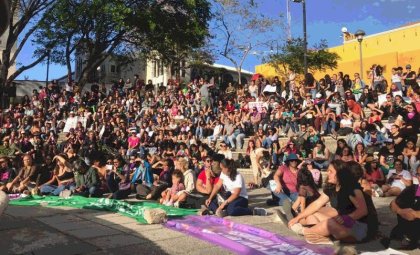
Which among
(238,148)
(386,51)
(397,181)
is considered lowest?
(397,181)

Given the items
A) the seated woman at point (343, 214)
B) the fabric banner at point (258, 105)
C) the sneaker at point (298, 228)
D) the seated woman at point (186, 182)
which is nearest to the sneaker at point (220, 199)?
the seated woman at point (186, 182)

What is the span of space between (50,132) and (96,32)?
26.5 feet

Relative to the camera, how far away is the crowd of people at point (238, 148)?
6.49m

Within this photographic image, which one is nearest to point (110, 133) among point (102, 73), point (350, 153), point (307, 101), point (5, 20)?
point (307, 101)

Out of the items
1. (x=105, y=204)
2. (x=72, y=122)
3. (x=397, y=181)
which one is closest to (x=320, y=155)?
(x=397, y=181)

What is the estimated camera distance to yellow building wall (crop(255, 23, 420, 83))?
2894cm

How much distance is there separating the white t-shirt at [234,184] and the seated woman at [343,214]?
6.51 ft

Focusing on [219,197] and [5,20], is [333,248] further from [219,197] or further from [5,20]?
[5,20]

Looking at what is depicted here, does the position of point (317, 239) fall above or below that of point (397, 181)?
below

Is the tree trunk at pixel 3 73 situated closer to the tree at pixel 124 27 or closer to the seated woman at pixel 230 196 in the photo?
the tree at pixel 124 27

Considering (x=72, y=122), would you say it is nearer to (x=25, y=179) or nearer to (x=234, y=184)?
(x=25, y=179)

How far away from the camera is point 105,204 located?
888cm

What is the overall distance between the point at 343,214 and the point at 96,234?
3512mm

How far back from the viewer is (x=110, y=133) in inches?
752
